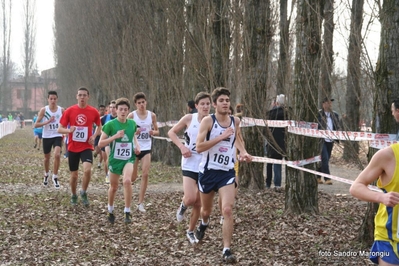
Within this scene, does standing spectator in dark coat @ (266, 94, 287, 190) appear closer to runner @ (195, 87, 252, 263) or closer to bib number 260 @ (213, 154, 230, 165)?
runner @ (195, 87, 252, 263)

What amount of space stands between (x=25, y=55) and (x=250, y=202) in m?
70.0

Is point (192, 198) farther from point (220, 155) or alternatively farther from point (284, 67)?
point (284, 67)

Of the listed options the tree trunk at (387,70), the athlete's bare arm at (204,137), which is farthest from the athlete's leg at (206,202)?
the tree trunk at (387,70)

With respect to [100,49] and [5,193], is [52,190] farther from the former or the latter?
[100,49]

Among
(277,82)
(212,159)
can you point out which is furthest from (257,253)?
(277,82)

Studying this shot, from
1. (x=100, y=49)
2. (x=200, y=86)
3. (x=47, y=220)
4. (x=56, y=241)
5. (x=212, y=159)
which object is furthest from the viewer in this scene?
(x=100, y=49)

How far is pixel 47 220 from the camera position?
408 inches

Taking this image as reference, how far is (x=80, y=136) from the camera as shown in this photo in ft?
37.9

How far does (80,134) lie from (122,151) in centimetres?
189

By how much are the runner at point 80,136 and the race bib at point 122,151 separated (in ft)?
5.13

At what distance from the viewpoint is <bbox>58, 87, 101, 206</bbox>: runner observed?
37.7 ft

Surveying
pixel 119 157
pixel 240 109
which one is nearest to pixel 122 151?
pixel 119 157

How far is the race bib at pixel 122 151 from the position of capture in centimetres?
995

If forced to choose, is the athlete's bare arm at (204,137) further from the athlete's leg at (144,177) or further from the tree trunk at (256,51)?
the tree trunk at (256,51)
